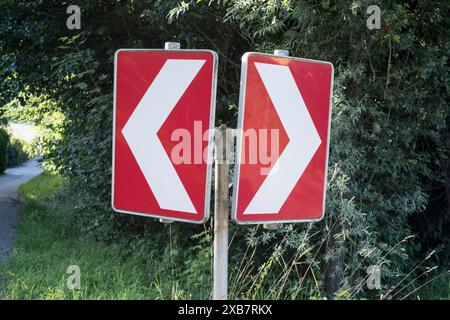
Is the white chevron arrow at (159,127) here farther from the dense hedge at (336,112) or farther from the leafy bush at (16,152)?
the leafy bush at (16,152)

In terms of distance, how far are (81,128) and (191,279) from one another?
2.94 metres

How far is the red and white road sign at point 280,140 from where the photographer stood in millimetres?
2109

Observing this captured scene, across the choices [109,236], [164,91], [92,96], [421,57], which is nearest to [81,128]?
[92,96]

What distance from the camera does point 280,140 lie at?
2.17 m

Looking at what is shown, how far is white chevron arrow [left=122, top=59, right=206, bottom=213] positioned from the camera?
213 cm

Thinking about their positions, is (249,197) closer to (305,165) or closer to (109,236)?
(305,165)

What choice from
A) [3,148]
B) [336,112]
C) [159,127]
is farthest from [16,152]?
[159,127]

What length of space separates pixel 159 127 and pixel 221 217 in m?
0.45

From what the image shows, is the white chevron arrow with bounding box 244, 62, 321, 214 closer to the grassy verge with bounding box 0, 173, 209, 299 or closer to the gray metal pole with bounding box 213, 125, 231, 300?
the gray metal pole with bounding box 213, 125, 231, 300

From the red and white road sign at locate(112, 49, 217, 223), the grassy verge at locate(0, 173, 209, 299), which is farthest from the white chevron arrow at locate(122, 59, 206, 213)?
the grassy verge at locate(0, 173, 209, 299)

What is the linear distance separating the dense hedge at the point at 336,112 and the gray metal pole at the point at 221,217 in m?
1.44

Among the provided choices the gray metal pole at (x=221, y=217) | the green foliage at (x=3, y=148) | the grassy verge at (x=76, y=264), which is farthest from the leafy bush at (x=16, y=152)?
the gray metal pole at (x=221, y=217)

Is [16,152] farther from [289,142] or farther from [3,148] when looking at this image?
[289,142]

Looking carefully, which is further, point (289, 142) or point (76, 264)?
point (76, 264)
